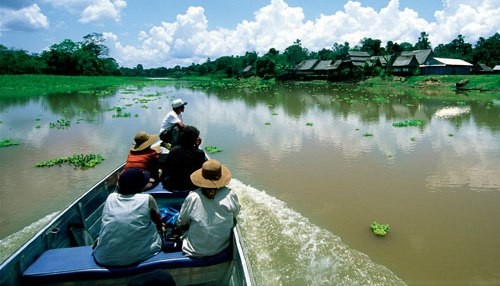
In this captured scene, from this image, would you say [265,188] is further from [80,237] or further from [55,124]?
[55,124]

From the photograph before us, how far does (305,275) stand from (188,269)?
6.99 feet

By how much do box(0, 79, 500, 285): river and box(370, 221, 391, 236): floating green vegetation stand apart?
0.11 m

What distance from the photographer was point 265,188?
8398mm

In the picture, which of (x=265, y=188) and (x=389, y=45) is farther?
(x=389, y=45)

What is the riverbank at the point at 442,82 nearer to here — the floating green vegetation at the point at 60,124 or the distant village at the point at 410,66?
the distant village at the point at 410,66

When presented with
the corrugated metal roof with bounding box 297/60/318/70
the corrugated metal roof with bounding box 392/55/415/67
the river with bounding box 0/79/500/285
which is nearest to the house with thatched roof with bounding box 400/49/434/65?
the corrugated metal roof with bounding box 392/55/415/67

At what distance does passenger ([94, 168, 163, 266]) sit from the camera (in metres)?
3.41

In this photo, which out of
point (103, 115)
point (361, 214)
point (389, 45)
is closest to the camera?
point (361, 214)

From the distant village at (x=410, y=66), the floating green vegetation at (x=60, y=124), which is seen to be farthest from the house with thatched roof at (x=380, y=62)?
A: the floating green vegetation at (x=60, y=124)

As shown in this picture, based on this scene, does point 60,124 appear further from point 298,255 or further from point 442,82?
point 442,82

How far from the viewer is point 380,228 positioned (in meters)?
6.22

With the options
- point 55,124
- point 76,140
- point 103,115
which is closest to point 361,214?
point 76,140

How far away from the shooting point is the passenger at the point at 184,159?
17.8 ft

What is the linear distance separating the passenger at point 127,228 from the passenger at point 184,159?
1767 millimetres
